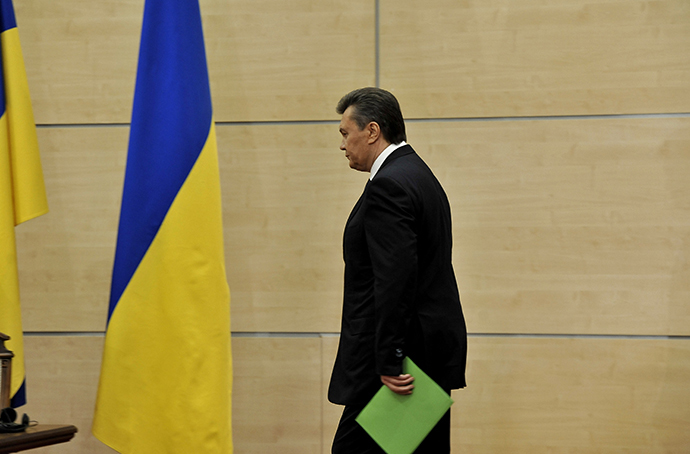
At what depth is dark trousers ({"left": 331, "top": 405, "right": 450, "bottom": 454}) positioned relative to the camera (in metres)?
1.58

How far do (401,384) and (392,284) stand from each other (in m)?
0.25

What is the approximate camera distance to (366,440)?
1.59 meters

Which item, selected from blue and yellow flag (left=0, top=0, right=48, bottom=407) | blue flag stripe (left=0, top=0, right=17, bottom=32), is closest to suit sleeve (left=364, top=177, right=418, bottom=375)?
blue and yellow flag (left=0, top=0, right=48, bottom=407)

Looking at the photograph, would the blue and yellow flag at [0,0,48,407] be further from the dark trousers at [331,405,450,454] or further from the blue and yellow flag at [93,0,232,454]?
the dark trousers at [331,405,450,454]

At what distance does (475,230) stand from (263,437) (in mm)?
1159

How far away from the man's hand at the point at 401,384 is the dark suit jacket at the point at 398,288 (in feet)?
0.06

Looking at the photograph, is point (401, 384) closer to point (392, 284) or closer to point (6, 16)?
point (392, 284)

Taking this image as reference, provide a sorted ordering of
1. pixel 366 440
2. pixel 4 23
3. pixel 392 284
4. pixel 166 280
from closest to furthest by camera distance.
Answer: pixel 392 284, pixel 366 440, pixel 166 280, pixel 4 23

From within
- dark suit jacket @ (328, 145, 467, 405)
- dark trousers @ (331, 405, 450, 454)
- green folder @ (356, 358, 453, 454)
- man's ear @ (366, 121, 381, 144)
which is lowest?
dark trousers @ (331, 405, 450, 454)

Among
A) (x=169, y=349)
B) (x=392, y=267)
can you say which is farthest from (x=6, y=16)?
(x=392, y=267)

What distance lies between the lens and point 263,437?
2.33 meters

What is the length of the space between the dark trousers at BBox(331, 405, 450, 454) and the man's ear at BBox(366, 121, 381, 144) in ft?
2.41

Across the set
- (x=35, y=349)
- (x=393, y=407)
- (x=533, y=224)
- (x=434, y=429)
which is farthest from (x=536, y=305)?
(x=35, y=349)

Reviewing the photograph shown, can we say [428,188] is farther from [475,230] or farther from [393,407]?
[475,230]
